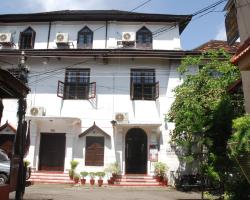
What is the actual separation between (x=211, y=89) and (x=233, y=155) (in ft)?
30.7

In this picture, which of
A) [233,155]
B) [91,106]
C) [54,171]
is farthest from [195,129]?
[54,171]

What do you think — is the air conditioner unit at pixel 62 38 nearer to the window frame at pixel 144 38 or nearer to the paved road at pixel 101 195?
the window frame at pixel 144 38

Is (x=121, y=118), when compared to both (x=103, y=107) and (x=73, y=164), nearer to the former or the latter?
(x=103, y=107)

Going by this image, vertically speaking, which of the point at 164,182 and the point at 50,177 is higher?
the point at 50,177

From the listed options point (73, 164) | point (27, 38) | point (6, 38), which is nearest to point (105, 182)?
point (73, 164)

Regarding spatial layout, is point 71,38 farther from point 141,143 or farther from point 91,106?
point 141,143

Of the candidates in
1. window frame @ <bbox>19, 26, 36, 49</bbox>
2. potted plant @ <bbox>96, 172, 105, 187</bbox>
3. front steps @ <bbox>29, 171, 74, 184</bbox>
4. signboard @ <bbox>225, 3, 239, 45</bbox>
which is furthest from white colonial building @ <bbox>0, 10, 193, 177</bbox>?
signboard @ <bbox>225, 3, 239, 45</bbox>

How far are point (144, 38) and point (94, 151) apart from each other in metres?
7.98

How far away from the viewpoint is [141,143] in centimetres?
2012

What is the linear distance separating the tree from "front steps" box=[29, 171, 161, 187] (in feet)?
8.56

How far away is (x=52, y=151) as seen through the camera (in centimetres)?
2036

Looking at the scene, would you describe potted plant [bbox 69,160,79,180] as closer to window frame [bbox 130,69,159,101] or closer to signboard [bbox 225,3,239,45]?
window frame [bbox 130,69,159,101]

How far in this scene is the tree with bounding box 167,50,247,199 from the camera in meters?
9.98

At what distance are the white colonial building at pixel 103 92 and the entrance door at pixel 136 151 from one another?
6 cm
